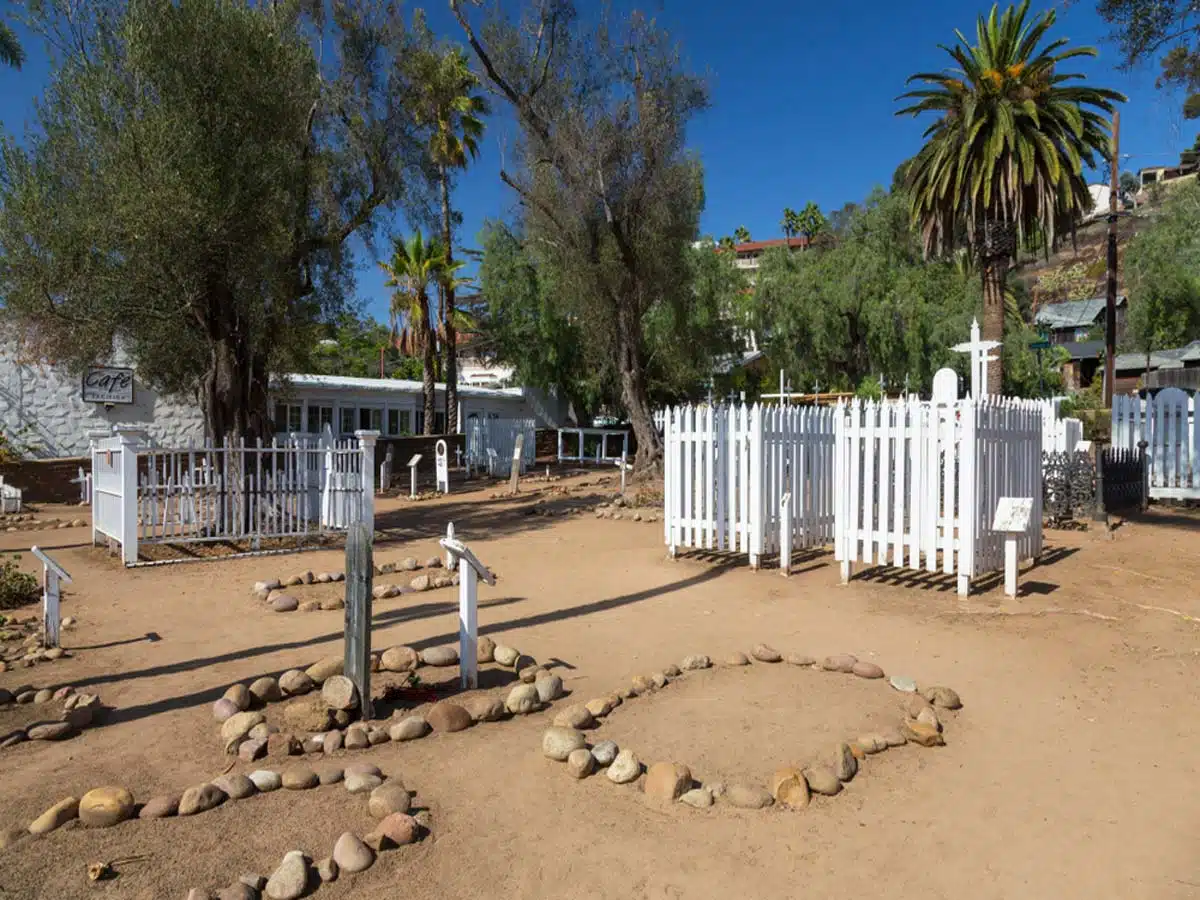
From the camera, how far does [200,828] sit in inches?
142

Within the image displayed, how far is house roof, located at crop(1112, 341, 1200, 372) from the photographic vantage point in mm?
36531

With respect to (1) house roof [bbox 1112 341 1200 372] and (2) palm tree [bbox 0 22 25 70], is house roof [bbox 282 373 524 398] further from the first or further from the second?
(1) house roof [bbox 1112 341 1200 372]

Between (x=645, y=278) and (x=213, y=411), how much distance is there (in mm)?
12586

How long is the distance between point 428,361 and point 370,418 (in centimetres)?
291

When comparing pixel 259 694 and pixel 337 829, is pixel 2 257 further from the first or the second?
pixel 337 829

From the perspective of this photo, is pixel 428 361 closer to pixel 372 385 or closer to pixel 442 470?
pixel 372 385

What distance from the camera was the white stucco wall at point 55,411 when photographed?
67.2ft

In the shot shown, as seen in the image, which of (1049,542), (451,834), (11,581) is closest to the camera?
(451,834)

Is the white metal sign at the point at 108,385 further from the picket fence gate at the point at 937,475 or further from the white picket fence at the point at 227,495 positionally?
the picket fence gate at the point at 937,475

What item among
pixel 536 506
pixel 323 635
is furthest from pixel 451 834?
pixel 536 506

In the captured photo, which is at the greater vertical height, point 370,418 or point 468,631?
point 370,418

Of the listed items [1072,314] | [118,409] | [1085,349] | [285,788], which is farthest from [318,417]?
[1072,314]

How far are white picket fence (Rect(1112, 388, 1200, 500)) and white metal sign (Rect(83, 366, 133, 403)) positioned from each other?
22916 mm

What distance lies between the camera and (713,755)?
4.34 meters
